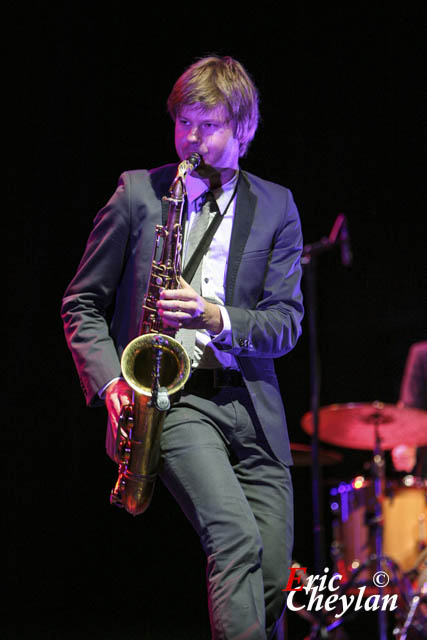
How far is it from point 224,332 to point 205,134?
2.74 ft

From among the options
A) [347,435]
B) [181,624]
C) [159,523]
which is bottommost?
[181,624]

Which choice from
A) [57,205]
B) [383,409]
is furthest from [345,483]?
[57,205]

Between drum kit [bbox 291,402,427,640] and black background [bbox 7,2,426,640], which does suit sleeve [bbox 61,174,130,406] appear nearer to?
black background [bbox 7,2,426,640]

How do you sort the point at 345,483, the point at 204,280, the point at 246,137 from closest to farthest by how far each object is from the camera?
the point at 204,280, the point at 246,137, the point at 345,483

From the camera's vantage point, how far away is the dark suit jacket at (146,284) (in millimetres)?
2529

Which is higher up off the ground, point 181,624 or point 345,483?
point 345,483

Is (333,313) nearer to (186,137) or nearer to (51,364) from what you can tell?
(51,364)

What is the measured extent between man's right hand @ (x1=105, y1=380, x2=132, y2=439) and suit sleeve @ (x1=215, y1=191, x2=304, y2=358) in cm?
35

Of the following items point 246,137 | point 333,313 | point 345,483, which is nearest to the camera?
point 246,137

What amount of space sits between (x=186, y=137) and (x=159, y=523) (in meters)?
3.55

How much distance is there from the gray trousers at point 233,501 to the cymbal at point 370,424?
8.57ft

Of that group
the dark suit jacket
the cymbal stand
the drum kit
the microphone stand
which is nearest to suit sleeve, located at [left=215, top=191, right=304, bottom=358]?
the dark suit jacket

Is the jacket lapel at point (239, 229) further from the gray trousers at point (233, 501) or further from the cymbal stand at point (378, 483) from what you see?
the cymbal stand at point (378, 483)

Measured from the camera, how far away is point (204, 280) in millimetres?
2654
